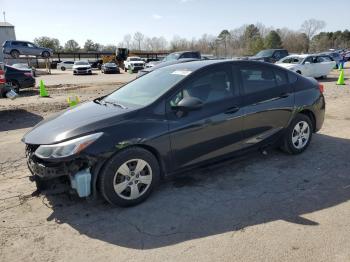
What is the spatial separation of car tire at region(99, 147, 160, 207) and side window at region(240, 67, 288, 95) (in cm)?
185

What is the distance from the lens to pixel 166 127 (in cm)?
427

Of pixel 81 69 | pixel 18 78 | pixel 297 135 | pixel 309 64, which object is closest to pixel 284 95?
pixel 297 135

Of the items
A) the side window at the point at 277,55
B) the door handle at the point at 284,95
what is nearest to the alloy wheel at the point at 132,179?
the door handle at the point at 284,95

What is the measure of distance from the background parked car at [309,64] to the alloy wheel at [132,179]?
1620cm

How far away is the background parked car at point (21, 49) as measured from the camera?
37.8 metres

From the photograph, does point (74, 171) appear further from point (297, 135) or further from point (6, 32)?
point (6, 32)

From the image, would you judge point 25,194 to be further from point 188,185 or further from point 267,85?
point 267,85

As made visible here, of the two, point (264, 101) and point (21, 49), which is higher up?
point (264, 101)

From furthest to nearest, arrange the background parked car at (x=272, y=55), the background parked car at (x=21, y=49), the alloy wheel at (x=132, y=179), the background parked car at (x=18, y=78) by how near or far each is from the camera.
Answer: the background parked car at (x=21, y=49)
the background parked car at (x=272, y=55)
the background parked car at (x=18, y=78)
the alloy wheel at (x=132, y=179)

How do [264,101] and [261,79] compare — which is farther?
[261,79]

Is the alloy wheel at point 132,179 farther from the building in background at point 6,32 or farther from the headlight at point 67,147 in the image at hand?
the building in background at point 6,32

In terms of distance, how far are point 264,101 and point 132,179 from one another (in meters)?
2.35

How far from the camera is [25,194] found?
4637 millimetres

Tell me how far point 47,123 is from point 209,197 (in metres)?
2.26
